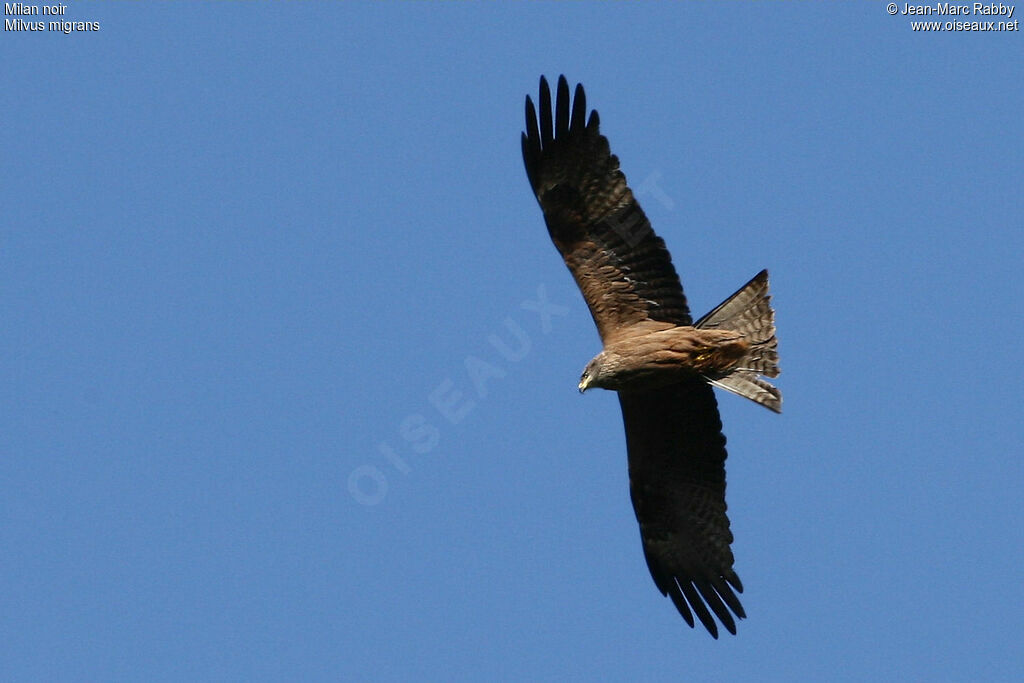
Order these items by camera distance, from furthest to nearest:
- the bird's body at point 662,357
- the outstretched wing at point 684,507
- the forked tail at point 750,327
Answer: the outstretched wing at point 684,507
the forked tail at point 750,327
the bird's body at point 662,357

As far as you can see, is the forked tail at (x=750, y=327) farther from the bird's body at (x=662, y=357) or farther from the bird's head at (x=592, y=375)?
the bird's head at (x=592, y=375)

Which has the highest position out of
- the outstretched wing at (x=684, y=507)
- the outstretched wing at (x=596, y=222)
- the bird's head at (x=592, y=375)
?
the outstretched wing at (x=596, y=222)

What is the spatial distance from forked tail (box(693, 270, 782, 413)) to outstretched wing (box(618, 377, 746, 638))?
61cm

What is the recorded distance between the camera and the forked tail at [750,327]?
9.61m

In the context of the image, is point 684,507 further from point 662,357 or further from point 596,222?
point 596,222

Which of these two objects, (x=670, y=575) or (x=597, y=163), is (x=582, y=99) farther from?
(x=670, y=575)

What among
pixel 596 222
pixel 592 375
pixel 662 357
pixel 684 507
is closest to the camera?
pixel 662 357

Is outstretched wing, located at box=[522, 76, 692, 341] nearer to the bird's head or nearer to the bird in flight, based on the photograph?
the bird in flight

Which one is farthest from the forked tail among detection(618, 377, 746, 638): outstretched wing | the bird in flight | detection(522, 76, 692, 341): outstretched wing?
detection(618, 377, 746, 638): outstretched wing

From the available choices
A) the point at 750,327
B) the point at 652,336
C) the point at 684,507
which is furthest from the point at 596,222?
the point at 684,507

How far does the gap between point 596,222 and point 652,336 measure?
936 millimetres

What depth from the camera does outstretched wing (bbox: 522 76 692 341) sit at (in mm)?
9773

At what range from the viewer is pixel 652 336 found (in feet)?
31.4

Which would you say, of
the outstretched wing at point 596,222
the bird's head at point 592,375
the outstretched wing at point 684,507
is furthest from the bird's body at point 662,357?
the outstretched wing at point 684,507
